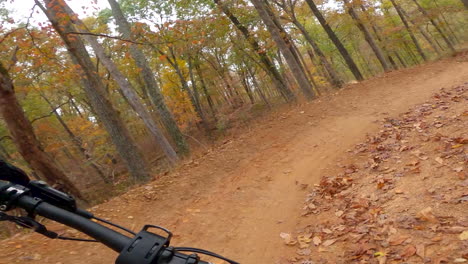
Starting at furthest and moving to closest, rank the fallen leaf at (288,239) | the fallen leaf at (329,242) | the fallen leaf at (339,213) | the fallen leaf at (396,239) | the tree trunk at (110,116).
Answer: the tree trunk at (110,116) → the fallen leaf at (339,213) → the fallen leaf at (288,239) → the fallen leaf at (329,242) → the fallen leaf at (396,239)

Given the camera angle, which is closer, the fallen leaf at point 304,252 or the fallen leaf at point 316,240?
the fallen leaf at point 304,252

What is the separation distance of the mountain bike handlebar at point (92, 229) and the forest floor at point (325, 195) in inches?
121

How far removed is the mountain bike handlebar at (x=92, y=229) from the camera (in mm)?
1191

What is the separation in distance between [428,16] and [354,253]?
22167mm

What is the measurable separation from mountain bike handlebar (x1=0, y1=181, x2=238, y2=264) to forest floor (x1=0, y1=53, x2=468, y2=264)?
3.09 m

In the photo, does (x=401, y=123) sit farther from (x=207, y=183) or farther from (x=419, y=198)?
(x=207, y=183)

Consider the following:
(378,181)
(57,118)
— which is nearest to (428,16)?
(378,181)

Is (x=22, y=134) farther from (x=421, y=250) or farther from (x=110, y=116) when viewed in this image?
(x=421, y=250)

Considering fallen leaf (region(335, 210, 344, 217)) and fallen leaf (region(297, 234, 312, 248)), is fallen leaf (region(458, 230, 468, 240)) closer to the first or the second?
fallen leaf (region(335, 210, 344, 217))

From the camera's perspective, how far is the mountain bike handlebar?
1191 millimetres

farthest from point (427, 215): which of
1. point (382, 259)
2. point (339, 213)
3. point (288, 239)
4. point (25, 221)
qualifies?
point (25, 221)

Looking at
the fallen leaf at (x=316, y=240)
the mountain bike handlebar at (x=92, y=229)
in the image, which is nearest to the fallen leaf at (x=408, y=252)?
the fallen leaf at (x=316, y=240)

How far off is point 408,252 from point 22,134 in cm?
781

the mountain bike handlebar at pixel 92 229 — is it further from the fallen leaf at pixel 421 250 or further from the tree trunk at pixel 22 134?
Answer: the tree trunk at pixel 22 134
